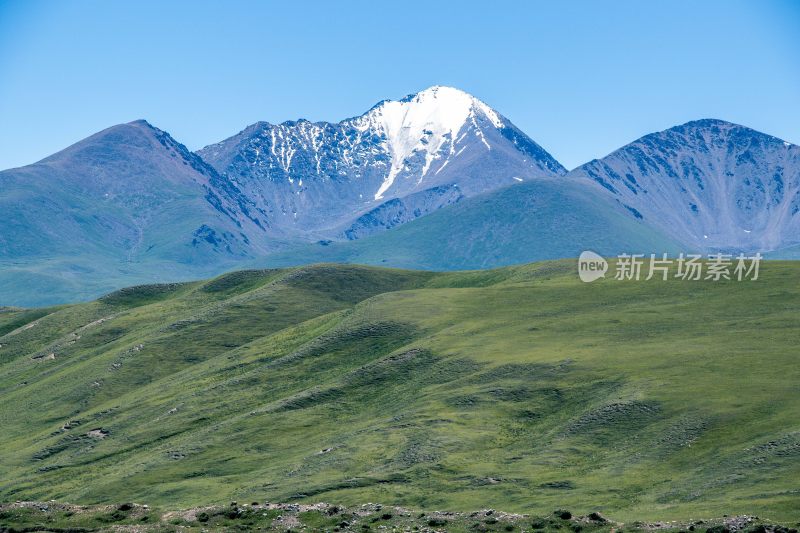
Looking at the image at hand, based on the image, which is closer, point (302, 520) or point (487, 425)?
point (302, 520)

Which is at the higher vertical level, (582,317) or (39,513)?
(582,317)

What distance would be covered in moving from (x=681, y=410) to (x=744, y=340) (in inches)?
1590

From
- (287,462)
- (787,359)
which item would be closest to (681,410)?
(787,359)

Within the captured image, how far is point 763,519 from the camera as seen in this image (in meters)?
74.1

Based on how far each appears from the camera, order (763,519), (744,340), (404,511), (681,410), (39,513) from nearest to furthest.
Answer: (763,519), (404,511), (39,513), (681,410), (744,340)

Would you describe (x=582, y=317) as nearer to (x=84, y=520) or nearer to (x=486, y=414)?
(x=486, y=414)

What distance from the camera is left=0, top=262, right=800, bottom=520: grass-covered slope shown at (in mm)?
104688

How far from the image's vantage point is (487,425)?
5404 inches

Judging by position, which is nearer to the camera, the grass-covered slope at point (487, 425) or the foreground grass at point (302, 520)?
the foreground grass at point (302, 520)

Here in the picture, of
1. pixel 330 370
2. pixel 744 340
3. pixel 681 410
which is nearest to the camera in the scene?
pixel 681 410

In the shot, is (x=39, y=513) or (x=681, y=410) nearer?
(x=39, y=513)

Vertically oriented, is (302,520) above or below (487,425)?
below

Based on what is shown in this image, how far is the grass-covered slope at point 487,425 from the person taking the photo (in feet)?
343

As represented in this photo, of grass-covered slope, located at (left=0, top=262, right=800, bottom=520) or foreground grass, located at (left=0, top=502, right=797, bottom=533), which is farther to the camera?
grass-covered slope, located at (left=0, top=262, right=800, bottom=520)
